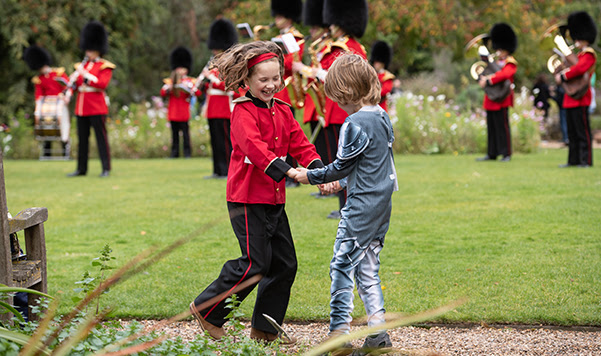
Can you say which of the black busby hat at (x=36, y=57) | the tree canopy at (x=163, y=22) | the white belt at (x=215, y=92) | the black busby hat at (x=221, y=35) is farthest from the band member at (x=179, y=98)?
the tree canopy at (x=163, y=22)

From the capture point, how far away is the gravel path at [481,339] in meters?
3.39

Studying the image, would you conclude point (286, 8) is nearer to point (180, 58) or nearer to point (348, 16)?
point (348, 16)

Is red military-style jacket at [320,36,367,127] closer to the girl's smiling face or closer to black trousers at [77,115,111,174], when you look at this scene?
the girl's smiling face

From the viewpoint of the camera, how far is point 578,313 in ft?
12.8

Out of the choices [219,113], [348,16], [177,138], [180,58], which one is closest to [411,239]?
[348,16]

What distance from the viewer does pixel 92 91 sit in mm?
11016

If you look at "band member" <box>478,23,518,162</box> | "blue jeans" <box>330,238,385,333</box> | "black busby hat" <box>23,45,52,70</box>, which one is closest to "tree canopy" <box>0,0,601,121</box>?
"black busby hat" <box>23,45,52,70</box>

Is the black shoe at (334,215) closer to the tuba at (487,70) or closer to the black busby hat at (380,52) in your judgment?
the black busby hat at (380,52)

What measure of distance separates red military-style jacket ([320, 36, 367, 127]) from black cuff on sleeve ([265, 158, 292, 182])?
3.44 meters

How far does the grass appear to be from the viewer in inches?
167

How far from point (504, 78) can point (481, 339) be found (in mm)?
9904

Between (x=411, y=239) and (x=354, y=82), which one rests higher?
(x=354, y=82)

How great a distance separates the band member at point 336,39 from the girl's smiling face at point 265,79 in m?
3.29

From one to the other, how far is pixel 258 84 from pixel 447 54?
2938cm
